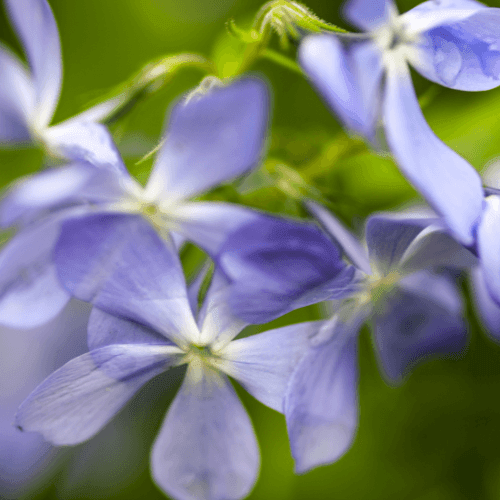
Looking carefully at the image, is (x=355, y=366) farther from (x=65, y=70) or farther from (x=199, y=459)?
(x=65, y=70)

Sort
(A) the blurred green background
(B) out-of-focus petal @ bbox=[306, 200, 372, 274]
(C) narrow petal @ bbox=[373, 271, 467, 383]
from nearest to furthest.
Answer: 1. (B) out-of-focus petal @ bbox=[306, 200, 372, 274]
2. (C) narrow petal @ bbox=[373, 271, 467, 383]
3. (A) the blurred green background

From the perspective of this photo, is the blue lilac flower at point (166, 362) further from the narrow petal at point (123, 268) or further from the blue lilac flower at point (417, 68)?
the blue lilac flower at point (417, 68)

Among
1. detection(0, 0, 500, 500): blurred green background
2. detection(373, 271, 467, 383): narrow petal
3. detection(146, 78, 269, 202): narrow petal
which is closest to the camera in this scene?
detection(146, 78, 269, 202): narrow petal

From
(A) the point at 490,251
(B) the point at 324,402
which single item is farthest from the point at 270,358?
(A) the point at 490,251

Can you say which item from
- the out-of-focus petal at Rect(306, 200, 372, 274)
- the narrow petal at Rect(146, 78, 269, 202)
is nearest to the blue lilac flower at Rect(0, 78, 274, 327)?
the narrow petal at Rect(146, 78, 269, 202)

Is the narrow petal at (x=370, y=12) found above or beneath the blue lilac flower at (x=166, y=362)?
above

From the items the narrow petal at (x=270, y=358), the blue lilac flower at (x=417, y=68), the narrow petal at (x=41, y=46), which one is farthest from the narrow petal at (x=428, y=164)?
the narrow petal at (x=41, y=46)

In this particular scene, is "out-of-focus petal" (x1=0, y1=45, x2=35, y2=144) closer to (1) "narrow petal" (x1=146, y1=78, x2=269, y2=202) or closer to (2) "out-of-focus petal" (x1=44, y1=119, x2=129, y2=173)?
(2) "out-of-focus petal" (x1=44, y1=119, x2=129, y2=173)
